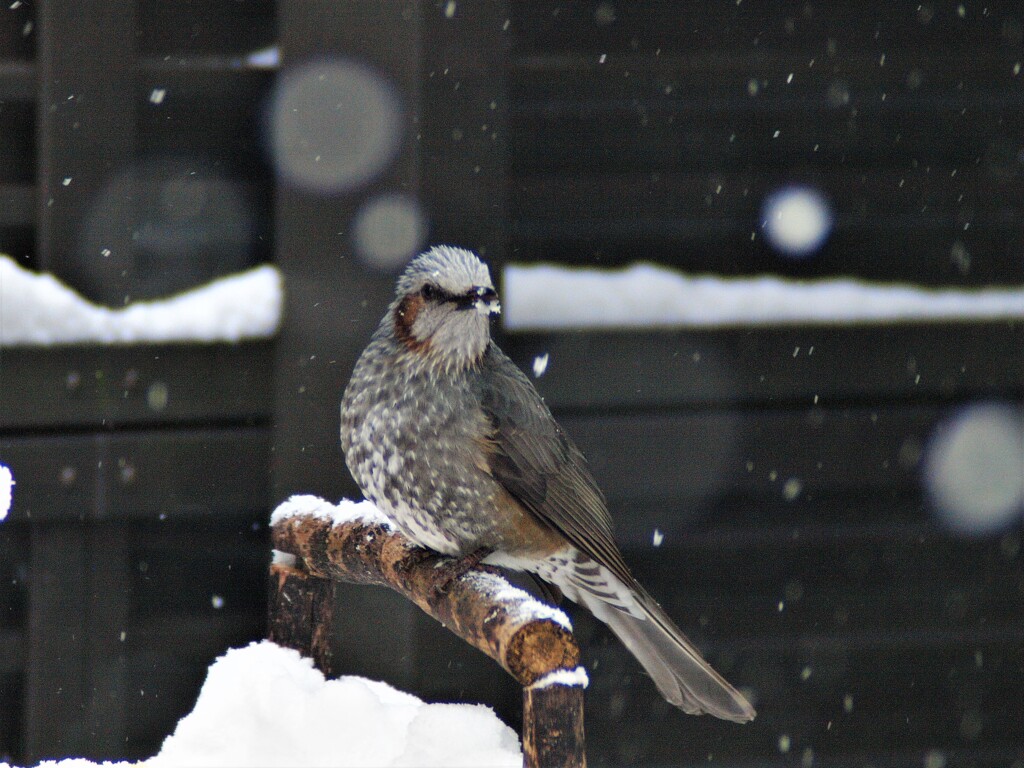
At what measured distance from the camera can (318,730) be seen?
1.43m

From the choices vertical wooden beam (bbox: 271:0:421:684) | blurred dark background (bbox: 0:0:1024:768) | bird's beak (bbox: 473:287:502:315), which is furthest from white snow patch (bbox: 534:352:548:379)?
bird's beak (bbox: 473:287:502:315)

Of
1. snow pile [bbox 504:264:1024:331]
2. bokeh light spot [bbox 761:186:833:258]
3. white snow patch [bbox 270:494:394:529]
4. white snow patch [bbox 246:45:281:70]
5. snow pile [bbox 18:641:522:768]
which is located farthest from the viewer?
bokeh light spot [bbox 761:186:833:258]

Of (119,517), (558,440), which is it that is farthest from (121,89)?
(558,440)

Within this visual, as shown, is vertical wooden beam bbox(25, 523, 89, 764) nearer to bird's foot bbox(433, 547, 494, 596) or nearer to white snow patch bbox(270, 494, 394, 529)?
white snow patch bbox(270, 494, 394, 529)

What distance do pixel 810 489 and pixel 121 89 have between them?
1.60 meters

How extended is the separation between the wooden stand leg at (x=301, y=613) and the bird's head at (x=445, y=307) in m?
0.37

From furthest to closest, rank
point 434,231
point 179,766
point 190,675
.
A: 1. point 190,675
2. point 434,231
3. point 179,766

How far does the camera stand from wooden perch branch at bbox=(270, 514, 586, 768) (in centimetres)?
119

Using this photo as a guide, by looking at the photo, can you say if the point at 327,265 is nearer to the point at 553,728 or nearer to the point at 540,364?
the point at 540,364

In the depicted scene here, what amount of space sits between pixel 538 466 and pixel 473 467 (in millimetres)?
103

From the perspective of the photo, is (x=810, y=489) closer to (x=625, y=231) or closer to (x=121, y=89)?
(x=625, y=231)

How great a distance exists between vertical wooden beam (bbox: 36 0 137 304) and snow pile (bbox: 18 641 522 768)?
36.5 inches

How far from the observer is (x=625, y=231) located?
2451 mm

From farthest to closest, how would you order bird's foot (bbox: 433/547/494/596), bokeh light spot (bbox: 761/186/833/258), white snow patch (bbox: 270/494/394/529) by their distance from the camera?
bokeh light spot (bbox: 761/186/833/258) < white snow patch (bbox: 270/494/394/529) < bird's foot (bbox: 433/547/494/596)
